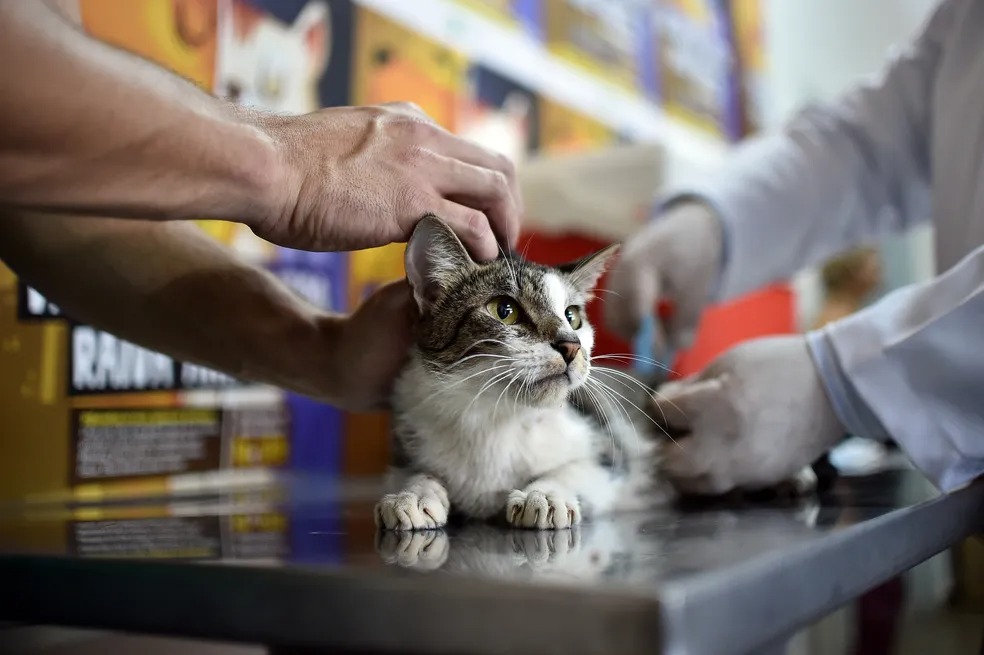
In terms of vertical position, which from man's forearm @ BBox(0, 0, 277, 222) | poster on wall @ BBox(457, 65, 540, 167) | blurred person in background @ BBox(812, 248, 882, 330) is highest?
poster on wall @ BBox(457, 65, 540, 167)

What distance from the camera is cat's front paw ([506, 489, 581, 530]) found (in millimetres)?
800

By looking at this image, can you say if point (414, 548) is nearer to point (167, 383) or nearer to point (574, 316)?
point (574, 316)

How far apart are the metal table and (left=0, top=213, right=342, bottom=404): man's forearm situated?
25 centimetres

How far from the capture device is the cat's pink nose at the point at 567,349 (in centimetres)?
90

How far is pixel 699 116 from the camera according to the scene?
3.44 metres

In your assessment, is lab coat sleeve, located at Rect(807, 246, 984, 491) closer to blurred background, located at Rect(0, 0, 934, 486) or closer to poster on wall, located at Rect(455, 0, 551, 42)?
blurred background, located at Rect(0, 0, 934, 486)

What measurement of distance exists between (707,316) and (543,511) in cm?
156

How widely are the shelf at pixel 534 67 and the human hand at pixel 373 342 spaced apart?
105cm

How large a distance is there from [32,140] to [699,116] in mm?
3163

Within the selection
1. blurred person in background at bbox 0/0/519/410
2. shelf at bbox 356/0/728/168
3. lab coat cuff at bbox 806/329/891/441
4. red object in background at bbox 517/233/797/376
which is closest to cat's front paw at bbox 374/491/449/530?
blurred person in background at bbox 0/0/519/410

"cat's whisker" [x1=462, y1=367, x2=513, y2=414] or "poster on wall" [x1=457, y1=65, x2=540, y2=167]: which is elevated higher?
"poster on wall" [x1=457, y1=65, x2=540, y2=167]

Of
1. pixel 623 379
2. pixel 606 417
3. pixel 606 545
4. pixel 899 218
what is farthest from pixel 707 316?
pixel 606 545

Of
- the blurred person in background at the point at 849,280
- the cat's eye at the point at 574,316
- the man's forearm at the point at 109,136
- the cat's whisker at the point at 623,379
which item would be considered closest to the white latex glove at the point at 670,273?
the cat's whisker at the point at 623,379

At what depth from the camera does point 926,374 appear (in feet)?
3.15
